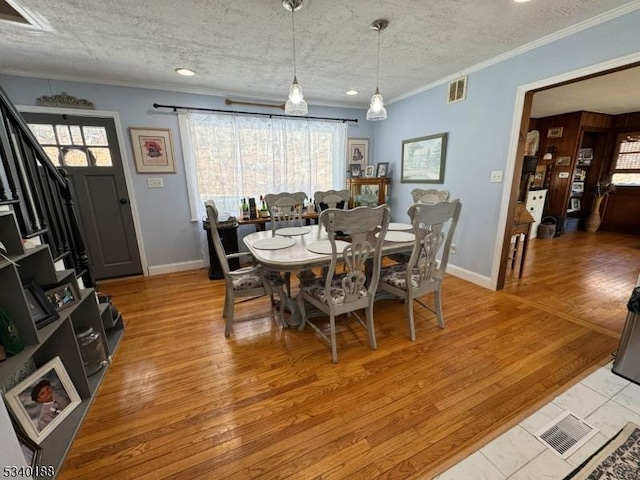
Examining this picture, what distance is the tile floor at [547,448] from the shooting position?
1.15 m

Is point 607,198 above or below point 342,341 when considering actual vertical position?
above

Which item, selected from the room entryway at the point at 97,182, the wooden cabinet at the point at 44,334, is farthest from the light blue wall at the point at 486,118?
the room entryway at the point at 97,182

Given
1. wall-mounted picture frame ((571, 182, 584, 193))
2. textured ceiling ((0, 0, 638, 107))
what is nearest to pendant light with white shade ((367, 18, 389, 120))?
textured ceiling ((0, 0, 638, 107))

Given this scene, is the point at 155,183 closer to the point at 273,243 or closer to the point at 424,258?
the point at 273,243

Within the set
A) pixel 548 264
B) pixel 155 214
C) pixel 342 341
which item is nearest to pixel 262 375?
pixel 342 341

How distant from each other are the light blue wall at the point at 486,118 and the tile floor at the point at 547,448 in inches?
58.5

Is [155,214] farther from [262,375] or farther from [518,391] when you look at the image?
[518,391]

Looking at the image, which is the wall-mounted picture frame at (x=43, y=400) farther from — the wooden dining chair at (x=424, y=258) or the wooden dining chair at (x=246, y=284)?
the wooden dining chair at (x=424, y=258)

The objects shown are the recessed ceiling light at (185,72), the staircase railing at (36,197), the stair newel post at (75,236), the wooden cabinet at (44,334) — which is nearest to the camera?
the wooden cabinet at (44,334)

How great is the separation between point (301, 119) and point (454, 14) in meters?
2.39

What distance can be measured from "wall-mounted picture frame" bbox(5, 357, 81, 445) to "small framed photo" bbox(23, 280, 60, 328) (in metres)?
0.26

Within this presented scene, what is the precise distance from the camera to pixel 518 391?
1.57 m

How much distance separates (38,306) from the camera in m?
1.33

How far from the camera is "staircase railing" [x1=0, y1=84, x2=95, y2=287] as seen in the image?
1441 millimetres
